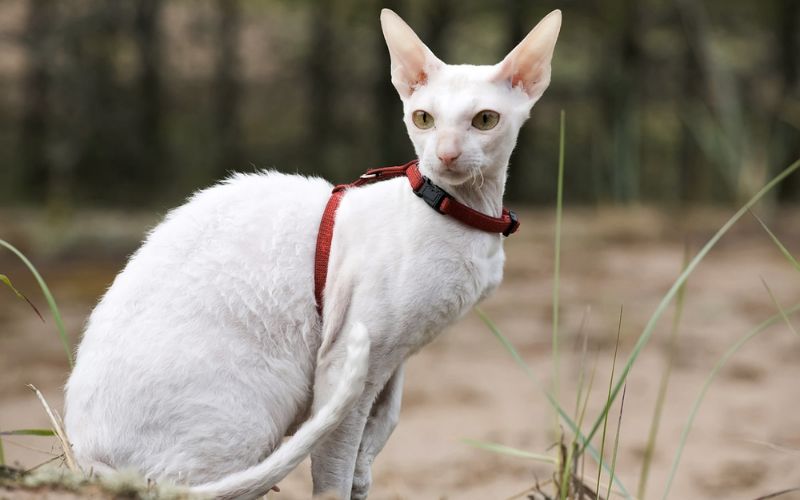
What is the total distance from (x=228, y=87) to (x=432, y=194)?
9918 millimetres

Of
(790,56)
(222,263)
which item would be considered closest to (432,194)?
(222,263)

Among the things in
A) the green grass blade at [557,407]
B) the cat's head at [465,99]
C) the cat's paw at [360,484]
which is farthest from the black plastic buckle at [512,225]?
the cat's paw at [360,484]

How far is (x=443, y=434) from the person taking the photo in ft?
13.1

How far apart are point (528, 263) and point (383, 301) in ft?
17.7

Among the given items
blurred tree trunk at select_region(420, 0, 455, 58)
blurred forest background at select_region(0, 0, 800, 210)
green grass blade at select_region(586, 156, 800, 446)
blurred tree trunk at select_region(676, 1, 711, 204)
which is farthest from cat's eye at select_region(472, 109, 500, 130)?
blurred tree trunk at select_region(676, 1, 711, 204)

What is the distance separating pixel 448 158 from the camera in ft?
5.35

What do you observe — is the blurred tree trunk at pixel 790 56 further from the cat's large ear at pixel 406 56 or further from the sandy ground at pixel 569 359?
the cat's large ear at pixel 406 56

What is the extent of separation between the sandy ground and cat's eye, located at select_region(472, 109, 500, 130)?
63cm

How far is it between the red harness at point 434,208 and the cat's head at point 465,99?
4 cm

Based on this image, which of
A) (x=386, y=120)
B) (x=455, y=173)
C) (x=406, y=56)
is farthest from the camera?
(x=386, y=120)

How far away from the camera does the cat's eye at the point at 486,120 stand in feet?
5.53

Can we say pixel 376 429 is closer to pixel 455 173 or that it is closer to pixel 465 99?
pixel 455 173

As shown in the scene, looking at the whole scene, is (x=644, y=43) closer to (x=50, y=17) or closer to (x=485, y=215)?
(x=50, y=17)

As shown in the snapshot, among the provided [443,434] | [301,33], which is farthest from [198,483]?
[301,33]
